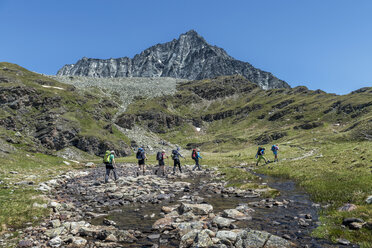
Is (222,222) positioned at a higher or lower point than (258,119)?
lower

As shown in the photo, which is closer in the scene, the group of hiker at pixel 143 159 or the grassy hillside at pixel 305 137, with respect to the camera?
the grassy hillside at pixel 305 137

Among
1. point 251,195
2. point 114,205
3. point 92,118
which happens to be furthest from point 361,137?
point 92,118

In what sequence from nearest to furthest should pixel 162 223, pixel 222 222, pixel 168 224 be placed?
pixel 222 222 → pixel 168 224 → pixel 162 223

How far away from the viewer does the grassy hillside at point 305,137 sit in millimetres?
13271

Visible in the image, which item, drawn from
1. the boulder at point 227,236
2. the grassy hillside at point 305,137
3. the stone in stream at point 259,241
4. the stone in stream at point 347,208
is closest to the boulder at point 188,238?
the boulder at point 227,236

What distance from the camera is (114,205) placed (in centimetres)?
1505

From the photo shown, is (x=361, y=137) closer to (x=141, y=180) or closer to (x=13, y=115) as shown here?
(x=141, y=180)

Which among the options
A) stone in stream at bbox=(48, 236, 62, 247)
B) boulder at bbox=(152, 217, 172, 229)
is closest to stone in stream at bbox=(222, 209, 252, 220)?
boulder at bbox=(152, 217, 172, 229)

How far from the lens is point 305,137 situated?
89938 mm

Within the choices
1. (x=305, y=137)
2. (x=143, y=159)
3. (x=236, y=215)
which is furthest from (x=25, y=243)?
(x=305, y=137)

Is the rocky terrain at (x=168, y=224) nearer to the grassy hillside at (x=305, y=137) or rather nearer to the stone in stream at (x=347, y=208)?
the stone in stream at (x=347, y=208)

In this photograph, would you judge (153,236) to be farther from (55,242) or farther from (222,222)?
(55,242)

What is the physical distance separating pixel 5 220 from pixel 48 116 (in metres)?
90.0

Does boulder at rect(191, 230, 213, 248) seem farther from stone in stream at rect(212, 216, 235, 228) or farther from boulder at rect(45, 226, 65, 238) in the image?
boulder at rect(45, 226, 65, 238)
